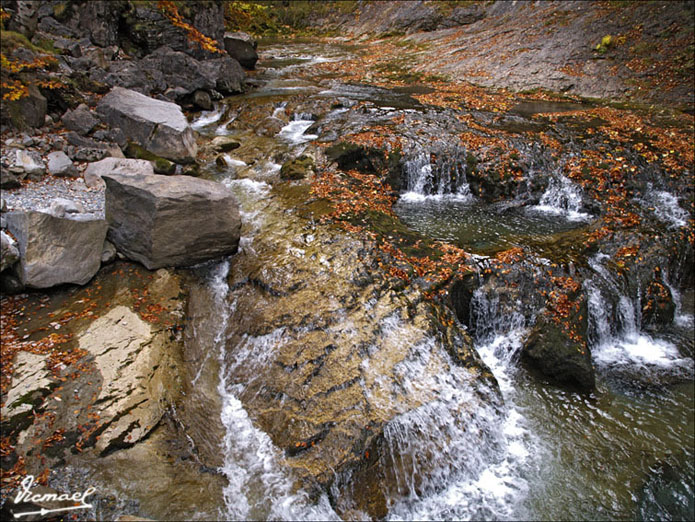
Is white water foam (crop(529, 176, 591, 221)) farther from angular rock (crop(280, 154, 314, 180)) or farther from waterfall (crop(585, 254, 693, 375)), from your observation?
angular rock (crop(280, 154, 314, 180))

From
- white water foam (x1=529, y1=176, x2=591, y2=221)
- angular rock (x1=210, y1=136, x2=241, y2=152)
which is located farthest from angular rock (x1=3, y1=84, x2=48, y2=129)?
white water foam (x1=529, y1=176, x2=591, y2=221)

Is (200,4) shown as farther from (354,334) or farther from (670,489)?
(670,489)

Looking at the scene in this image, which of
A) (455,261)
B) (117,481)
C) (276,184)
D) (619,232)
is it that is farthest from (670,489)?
(276,184)

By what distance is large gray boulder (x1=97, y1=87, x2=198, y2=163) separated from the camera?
33.4 ft

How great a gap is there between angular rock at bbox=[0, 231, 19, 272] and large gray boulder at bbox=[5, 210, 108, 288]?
95mm

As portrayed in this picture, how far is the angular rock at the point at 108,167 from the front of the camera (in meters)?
8.59

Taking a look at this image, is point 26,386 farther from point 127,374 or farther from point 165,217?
point 165,217

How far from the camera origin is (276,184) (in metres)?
10.6

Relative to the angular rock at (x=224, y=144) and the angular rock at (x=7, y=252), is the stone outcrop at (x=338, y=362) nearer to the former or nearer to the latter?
the angular rock at (x=7, y=252)

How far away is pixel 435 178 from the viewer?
11.6m

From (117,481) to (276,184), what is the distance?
308 inches

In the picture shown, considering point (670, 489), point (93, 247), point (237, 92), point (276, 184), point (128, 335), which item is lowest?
point (670, 489)

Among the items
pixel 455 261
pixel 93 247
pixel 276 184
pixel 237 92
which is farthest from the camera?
pixel 237 92

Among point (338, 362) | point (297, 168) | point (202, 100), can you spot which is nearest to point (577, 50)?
point (297, 168)
